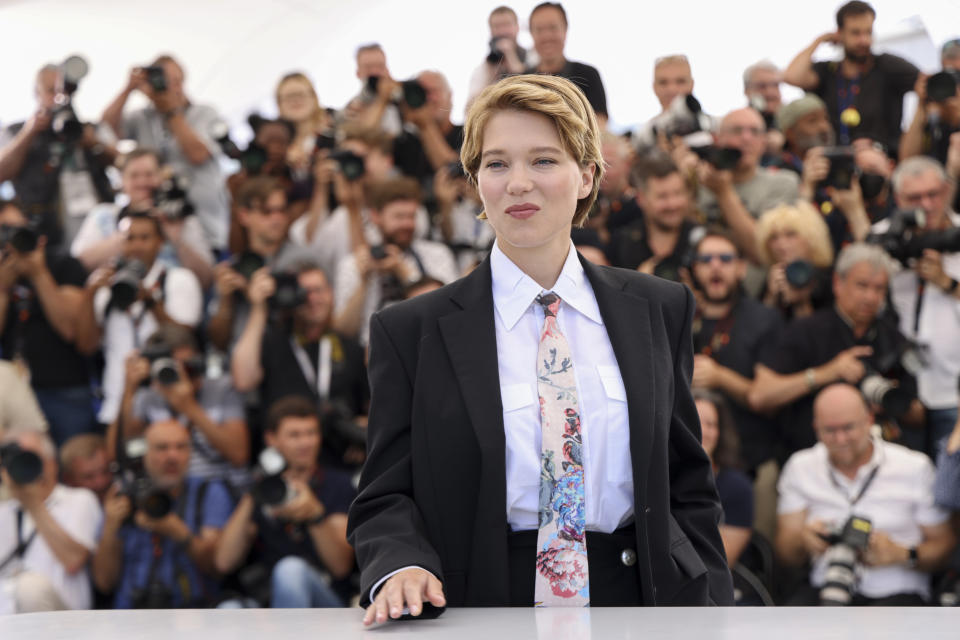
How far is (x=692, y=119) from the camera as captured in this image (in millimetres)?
3973

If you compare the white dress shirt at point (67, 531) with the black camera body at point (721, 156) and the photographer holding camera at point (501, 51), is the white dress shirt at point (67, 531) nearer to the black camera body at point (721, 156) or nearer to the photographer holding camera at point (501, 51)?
the photographer holding camera at point (501, 51)

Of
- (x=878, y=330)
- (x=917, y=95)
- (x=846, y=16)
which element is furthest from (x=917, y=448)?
(x=846, y=16)

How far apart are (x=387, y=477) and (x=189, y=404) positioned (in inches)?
105

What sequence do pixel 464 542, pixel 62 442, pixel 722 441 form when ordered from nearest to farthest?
pixel 464 542 → pixel 722 441 → pixel 62 442

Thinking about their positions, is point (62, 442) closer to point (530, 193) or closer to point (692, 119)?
point (692, 119)

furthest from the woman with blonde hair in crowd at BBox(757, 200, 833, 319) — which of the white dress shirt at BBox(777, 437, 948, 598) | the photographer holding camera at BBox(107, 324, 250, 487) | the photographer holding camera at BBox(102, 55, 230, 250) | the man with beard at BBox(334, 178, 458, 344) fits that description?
the photographer holding camera at BBox(102, 55, 230, 250)

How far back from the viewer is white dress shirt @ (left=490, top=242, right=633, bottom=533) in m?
1.25

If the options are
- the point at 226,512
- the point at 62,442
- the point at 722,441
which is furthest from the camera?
the point at 62,442

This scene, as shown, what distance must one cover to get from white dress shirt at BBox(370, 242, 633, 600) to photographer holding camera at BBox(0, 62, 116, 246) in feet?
11.0

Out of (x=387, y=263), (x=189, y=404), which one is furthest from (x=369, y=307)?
(x=189, y=404)

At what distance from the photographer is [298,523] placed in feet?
11.8

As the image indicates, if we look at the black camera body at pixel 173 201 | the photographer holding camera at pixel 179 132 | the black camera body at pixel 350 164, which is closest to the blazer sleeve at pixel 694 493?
the black camera body at pixel 350 164

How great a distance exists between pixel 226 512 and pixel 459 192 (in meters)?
1.32

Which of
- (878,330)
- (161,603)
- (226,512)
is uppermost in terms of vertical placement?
(878,330)
